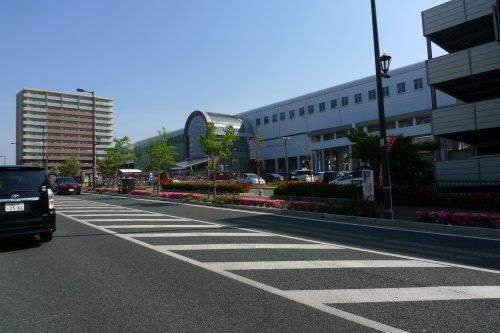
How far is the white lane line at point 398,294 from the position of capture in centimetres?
442

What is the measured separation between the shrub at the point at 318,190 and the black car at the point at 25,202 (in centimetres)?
1330

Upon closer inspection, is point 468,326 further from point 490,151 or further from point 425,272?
point 490,151

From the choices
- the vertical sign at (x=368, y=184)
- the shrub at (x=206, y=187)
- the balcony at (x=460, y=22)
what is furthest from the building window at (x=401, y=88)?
the vertical sign at (x=368, y=184)

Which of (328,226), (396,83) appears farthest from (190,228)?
(396,83)

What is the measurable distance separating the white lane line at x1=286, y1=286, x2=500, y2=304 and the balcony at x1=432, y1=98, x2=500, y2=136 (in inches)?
611

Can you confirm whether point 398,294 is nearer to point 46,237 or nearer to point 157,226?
point 46,237

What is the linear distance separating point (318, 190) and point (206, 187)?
1205 cm

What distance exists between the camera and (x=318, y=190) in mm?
20219

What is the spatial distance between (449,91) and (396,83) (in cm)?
3052

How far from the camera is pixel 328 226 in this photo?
11.2 meters

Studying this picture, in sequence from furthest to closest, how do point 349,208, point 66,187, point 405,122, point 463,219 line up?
point 405,122 → point 66,187 → point 349,208 → point 463,219

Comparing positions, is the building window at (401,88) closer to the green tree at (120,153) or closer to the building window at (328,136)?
the building window at (328,136)

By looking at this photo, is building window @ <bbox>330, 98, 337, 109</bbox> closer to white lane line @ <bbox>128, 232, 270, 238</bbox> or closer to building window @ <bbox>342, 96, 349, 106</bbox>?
building window @ <bbox>342, 96, 349, 106</bbox>

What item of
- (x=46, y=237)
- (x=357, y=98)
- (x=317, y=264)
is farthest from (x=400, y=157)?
(x=357, y=98)
